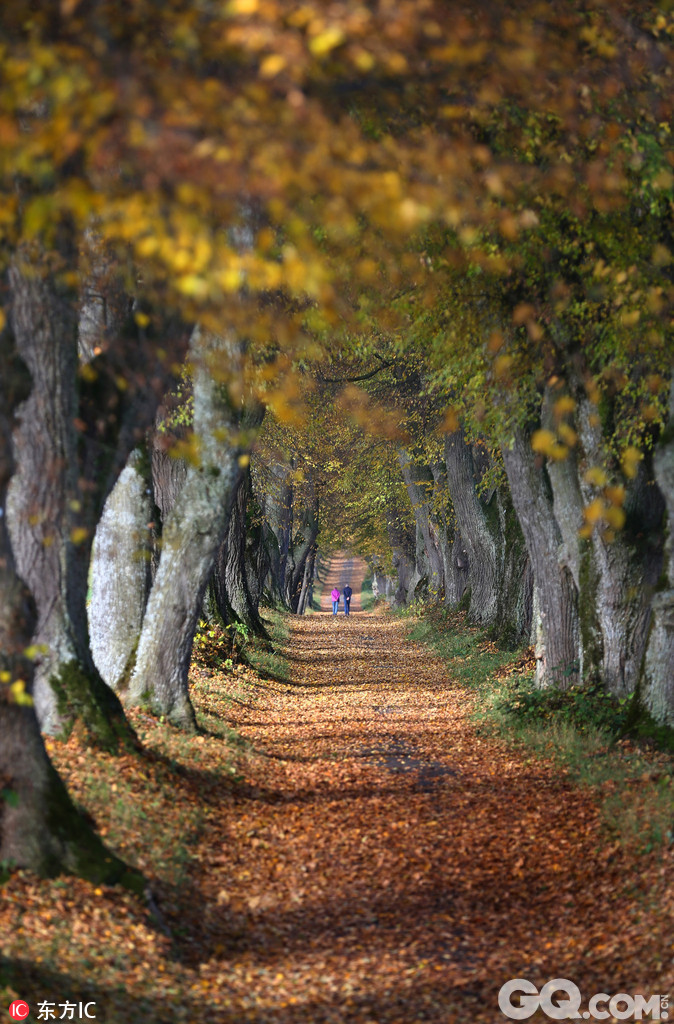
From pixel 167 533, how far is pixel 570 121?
282 inches

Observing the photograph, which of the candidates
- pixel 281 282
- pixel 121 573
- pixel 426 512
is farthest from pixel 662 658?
pixel 426 512

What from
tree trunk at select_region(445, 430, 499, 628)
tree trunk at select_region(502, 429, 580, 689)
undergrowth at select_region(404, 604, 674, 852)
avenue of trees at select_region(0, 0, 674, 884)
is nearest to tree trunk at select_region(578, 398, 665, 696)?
avenue of trees at select_region(0, 0, 674, 884)

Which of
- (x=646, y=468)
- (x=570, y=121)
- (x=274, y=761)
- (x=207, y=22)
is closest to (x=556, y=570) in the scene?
(x=646, y=468)

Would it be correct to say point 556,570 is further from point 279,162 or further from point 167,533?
point 279,162

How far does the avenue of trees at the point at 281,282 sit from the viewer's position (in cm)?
436

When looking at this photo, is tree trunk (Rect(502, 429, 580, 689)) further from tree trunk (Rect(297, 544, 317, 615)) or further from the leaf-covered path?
tree trunk (Rect(297, 544, 317, 615))

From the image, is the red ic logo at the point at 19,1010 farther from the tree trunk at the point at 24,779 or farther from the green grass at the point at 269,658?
the green grass at the point at 269,658

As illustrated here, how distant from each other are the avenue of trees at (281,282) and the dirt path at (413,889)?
1.44 metres

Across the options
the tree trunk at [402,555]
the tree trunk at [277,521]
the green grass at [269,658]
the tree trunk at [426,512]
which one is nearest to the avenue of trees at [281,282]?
the green grass at [269,658]

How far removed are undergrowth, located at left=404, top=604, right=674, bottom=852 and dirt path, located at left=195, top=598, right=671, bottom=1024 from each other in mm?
268

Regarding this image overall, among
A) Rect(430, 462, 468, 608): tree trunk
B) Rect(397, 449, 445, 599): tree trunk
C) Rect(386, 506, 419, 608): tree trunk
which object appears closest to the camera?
Rect(397, 449, 445, 599): tree trunk

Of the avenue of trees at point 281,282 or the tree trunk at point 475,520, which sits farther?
the tree trunk at point 475,520

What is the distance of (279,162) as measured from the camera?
4297mm

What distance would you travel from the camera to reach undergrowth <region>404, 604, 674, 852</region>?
8.77 meters
